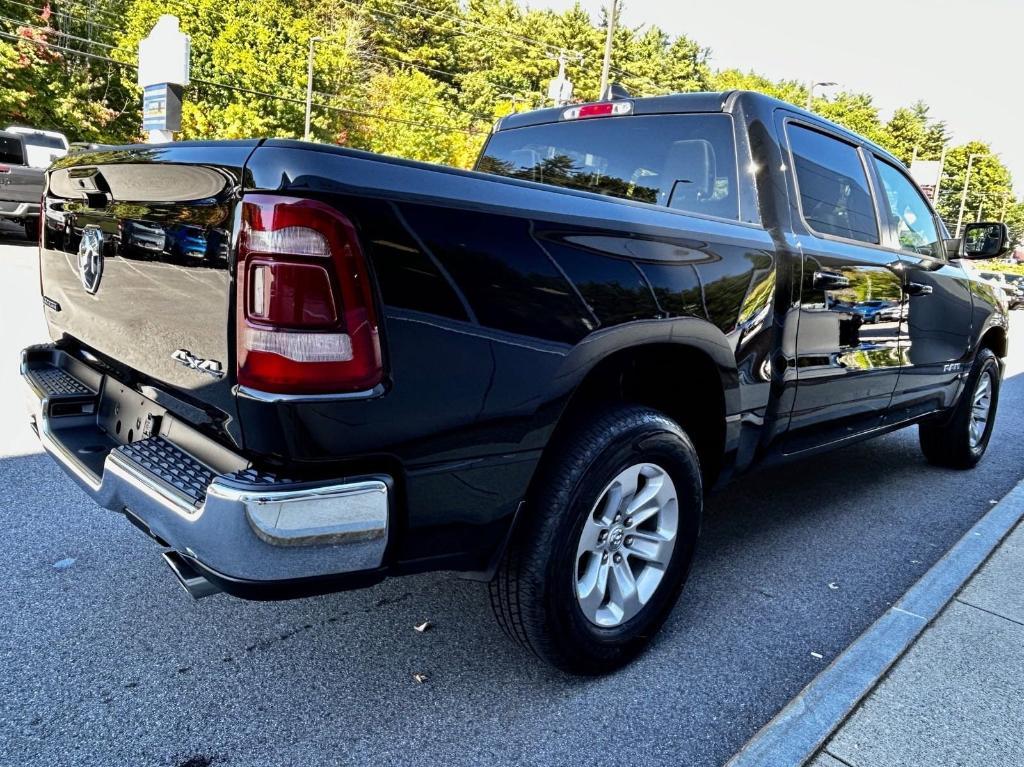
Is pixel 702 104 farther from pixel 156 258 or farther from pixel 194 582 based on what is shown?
pixel 194 582

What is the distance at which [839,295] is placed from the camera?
306 cm

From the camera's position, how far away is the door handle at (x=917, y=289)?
11.9 ft

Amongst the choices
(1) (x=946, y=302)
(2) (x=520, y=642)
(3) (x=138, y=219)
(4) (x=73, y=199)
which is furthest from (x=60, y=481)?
(1) (x=946, y=302)

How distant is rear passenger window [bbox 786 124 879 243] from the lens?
10.0 ft

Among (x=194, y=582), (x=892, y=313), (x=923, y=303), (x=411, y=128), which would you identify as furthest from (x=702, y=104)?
(x=411, y=128)

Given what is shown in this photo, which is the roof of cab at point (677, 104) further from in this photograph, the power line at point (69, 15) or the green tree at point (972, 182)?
the green tree at point (972, 182)

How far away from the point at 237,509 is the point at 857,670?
1.98 m

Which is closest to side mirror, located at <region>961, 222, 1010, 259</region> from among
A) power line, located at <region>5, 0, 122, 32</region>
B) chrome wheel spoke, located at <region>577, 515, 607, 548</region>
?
chrome wheel spoke, located at <region>577, 515, 607, 548</region>

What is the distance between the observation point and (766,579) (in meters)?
3.18

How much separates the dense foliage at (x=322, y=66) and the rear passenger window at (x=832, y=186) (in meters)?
10.1

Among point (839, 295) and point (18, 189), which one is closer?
point (839, 295)

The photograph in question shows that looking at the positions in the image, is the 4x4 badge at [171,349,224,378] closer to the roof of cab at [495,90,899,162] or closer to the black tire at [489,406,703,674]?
the black tire at [489,406,703,674]

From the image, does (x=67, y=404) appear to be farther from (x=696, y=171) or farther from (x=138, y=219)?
(x=696, y=171)

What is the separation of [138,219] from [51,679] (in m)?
1.36
